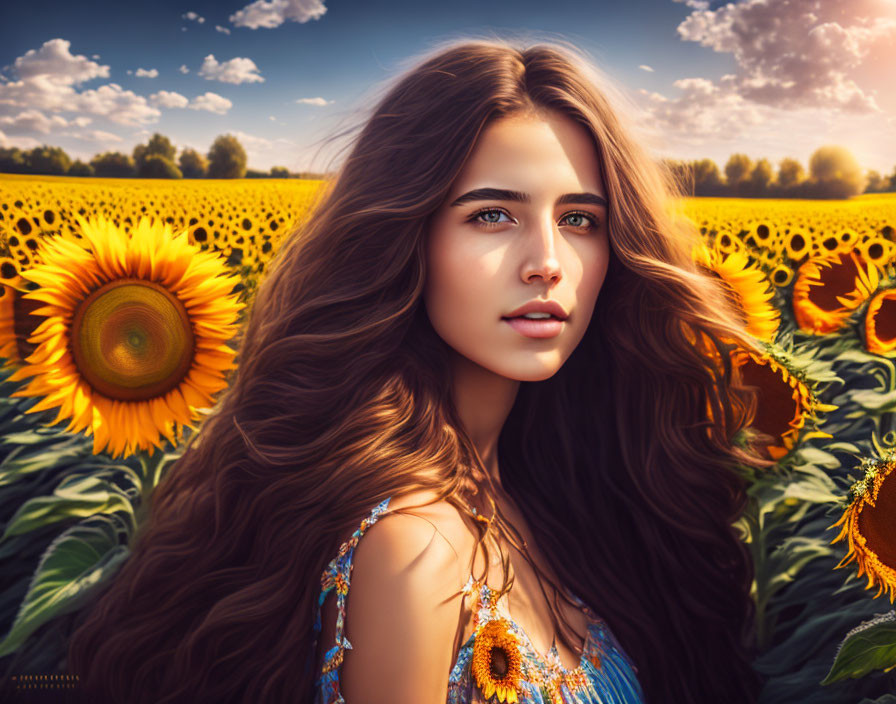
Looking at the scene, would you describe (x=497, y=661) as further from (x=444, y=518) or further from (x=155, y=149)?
(x=155, y=149)

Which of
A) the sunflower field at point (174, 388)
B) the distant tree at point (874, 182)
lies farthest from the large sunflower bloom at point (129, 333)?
the distant tree at point (874, 182)

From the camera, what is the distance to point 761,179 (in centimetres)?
177

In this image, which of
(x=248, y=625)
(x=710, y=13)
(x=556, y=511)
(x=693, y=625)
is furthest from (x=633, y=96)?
(x=248, y=625)

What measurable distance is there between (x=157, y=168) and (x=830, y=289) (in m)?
1.53

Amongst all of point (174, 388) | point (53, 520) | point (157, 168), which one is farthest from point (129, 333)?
point (157, 168)

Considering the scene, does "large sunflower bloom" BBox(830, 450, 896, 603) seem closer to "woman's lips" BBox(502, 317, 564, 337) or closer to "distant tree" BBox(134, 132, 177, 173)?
"woman's lips" BBox(502, 317, 564, 337)

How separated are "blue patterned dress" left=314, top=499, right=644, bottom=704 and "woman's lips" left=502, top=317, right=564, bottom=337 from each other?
1.10 feet

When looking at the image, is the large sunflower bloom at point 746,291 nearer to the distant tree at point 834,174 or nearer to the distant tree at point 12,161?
the distant tree at point 834,174

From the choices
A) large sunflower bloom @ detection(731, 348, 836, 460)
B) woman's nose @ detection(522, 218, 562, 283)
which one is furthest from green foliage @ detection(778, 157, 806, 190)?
woman's nose @ detection(522, 218, 562, 283)

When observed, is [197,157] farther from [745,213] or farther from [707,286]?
[745,213]

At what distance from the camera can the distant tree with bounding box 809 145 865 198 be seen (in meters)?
1.69

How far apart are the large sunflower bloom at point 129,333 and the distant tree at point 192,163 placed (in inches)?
13.8

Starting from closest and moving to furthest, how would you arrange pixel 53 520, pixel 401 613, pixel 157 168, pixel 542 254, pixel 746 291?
pixel 401 613, pixel 542 254, pixel 53 520, pixel 746 291, pixel 157 168

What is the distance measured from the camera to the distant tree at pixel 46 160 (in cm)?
160
